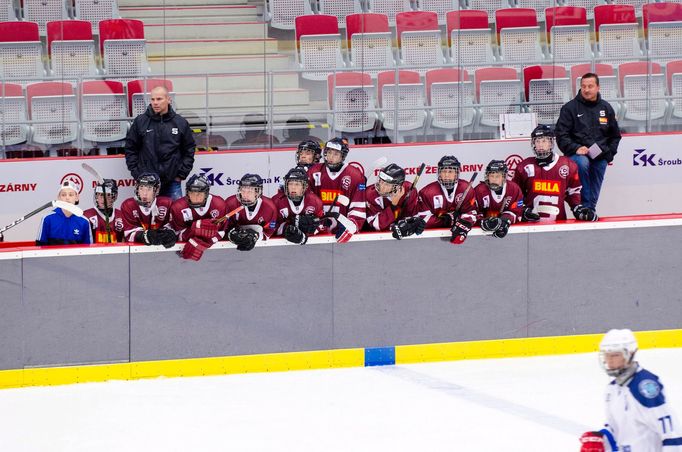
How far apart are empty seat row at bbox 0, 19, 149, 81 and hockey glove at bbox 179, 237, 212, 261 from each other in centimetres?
255

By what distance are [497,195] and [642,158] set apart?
3009 millimetres

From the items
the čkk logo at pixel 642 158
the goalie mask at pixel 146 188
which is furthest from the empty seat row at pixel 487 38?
the goalie mask at pixel 146 188

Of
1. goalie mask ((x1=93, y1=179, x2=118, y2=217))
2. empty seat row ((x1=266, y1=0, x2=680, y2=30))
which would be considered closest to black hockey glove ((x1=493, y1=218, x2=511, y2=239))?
goalie mask ((x1=93, y1=179, x2=118, y2=217))

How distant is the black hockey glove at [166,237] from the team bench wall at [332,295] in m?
0.11

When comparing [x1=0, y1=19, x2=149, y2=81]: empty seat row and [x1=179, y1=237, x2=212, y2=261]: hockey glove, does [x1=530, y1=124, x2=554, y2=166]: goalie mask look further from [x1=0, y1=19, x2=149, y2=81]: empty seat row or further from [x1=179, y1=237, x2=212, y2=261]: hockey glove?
[x1=0, y1=19, x2=149, y2=81]: empty seat row

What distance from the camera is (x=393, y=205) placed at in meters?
8.27

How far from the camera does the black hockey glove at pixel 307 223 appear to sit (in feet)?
25.5

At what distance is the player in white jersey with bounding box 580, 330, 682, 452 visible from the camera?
174 inches

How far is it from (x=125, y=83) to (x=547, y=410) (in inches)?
179

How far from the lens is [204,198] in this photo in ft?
26.1

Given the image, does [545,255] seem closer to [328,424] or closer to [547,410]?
[547,410]

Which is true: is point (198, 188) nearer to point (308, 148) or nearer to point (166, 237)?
point (166, 237)

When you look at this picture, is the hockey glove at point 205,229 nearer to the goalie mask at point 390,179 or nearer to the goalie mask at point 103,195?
the goalie mask at point 103,195

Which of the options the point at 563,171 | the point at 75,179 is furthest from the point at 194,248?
the point at 563,171
